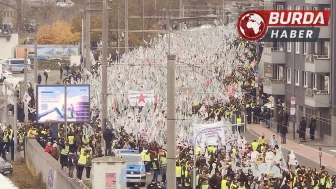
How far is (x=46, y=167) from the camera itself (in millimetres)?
47156

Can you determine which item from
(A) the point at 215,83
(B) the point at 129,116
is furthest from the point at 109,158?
(A) the point at 215,83

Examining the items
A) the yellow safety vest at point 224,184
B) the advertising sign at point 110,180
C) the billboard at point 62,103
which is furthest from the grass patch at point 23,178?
the yellow safety vest at point 224,184

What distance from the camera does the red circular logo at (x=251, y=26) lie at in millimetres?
29359

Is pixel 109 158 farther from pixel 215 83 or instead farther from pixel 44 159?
pixel 215 83

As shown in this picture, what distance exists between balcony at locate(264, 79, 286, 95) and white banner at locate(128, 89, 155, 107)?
1401cm

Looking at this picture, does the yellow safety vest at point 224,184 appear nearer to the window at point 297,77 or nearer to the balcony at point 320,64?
the balcony at point 320,64

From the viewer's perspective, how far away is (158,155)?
45875 mm

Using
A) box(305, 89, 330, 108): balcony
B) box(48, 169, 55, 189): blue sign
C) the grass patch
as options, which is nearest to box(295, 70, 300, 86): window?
box(305, 89, 330, 108): balcony

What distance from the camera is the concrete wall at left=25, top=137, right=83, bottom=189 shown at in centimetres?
4127

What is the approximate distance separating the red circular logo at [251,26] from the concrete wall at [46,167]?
9751 millimetres

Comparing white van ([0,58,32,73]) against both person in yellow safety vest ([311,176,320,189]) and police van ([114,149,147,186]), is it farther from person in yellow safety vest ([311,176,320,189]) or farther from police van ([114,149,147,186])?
person in yellow safety vest ([311,176,320,189])

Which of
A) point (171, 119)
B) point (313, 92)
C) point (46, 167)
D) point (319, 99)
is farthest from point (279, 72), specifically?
point (171, 119)

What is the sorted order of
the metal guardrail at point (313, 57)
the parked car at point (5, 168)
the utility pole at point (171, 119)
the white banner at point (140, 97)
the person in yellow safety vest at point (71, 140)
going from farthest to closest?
the metal guardrail at point (313, 57) < the white banner at point (140, 97) < the parked car at point (5, 168) < the person in yellow safety vest at point (71, 140) < the utility pole at point (171, 119)

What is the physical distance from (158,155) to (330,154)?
578 inches
